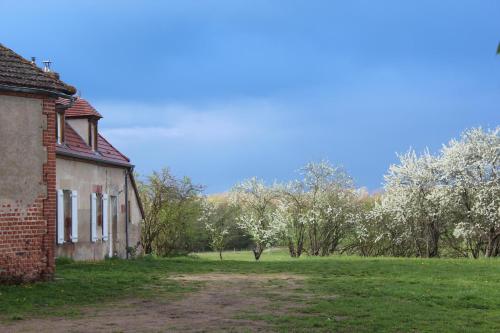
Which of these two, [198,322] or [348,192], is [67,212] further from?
[348,192]

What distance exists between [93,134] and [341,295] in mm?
15690

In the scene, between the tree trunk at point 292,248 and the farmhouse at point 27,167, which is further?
the tree trunk at point 292,248

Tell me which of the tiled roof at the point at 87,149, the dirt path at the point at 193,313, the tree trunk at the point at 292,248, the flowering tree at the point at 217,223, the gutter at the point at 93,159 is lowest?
the tree trunk at the point at 292,248

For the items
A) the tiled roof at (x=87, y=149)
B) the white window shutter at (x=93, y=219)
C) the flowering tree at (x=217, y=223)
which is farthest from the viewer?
the flowering tree at (x=217, y=223)

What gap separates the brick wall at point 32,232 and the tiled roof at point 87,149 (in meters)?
6.17

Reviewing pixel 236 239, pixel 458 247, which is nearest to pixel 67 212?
pixel 458 247

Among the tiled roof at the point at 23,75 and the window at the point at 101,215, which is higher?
the tiled roof at the point at 23,75

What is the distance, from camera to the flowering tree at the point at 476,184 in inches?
1261

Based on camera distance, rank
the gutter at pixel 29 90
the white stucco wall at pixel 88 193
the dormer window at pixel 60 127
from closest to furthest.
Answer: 1. the gutter at pixel 29 90
2. the white stucco wall at pixel 88 193
3. the dormer window at pixel 60 127

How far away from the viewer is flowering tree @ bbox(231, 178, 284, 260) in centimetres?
4209

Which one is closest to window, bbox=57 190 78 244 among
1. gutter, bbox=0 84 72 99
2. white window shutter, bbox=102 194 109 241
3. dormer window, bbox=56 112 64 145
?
dormer window, bbox=56 112 64 145

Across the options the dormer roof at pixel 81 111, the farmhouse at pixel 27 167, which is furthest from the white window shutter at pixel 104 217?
the farmhouse at pixel 27 167

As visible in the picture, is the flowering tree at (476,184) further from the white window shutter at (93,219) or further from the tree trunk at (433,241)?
the white window shutter at (93,219)

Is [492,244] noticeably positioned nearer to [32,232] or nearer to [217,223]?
[217,223]
